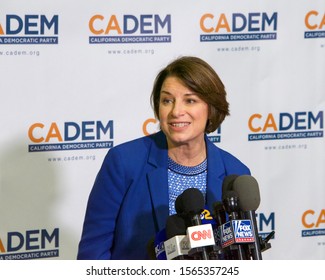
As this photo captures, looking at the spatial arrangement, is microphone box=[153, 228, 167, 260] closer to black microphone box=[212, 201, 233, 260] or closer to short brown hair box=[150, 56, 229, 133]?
black microphone box=[212, 201, 233, 260]

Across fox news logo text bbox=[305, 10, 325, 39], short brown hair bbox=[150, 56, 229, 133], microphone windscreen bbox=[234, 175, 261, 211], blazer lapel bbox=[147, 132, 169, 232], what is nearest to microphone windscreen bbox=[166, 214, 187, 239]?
microphone windscreen bbox=[234, 175, 261, 211]

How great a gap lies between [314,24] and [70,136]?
128cm

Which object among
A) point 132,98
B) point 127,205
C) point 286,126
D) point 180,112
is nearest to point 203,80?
point 180,112

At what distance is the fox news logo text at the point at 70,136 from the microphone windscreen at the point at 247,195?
150 centimetres

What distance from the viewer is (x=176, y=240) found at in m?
1.59

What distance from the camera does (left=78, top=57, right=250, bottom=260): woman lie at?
2146mm

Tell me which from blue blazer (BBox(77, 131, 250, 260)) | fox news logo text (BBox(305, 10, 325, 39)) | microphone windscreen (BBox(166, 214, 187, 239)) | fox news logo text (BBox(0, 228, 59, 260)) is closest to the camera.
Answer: microphone windscreen (BBox(166, 214, 187, 239))

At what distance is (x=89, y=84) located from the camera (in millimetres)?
3107

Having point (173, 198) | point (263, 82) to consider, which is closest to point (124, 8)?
point (263, 82)

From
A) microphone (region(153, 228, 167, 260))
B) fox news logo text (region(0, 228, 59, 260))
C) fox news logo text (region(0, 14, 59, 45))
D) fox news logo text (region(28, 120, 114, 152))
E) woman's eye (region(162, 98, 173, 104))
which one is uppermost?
fox news logo text (region(0, 14, 59, 45))

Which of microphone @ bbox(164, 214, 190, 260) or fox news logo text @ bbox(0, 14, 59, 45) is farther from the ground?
fox news logo text @ bbox(0, 14, 59, 45)

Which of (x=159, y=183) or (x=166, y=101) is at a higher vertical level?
(x=166, y=101)

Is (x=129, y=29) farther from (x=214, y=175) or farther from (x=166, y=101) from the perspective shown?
(x=214, y=175)
